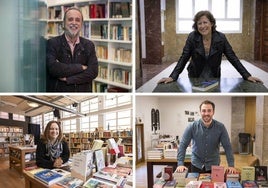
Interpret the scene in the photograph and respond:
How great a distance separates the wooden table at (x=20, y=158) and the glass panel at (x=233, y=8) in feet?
4.55

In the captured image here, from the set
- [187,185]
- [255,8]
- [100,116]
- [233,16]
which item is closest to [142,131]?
[100,116]

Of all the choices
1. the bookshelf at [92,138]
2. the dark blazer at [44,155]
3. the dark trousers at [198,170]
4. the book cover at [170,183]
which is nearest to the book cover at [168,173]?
the book cover at [170,183]

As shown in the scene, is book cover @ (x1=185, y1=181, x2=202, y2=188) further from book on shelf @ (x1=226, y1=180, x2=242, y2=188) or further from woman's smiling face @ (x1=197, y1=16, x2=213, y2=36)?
woman's smiling face @ (x1=197, y1=16, x2=213, y2=36)

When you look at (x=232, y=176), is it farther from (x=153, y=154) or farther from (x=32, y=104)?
(x=32, y=104)

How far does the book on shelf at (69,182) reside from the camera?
1953 millimetres

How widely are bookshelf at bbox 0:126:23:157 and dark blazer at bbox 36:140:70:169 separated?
0.44 ft

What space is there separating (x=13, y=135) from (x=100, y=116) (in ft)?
1.87

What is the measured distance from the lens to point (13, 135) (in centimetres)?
200

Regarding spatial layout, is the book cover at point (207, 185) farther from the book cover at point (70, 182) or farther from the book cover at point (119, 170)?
the book cover at point (70, 182)

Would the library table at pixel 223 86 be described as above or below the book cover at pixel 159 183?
above

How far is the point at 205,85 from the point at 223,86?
0.34ft

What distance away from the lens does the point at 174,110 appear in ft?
6.12

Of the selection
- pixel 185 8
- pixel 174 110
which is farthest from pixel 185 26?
pixel 174 110

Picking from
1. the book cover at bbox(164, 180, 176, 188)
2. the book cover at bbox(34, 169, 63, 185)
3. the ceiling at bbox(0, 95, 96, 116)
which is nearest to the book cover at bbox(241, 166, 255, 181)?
the book cover at bbox(164, 180, 176, 188)
